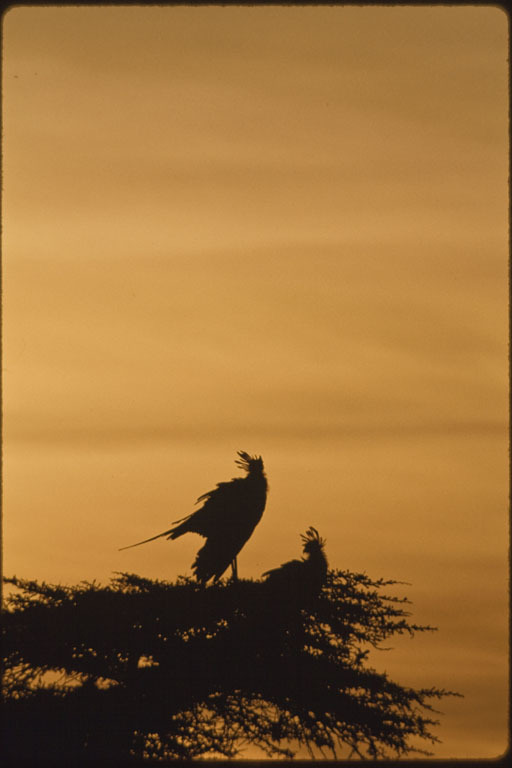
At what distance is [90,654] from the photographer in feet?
41.0

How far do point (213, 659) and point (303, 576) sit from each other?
1307 millimetres

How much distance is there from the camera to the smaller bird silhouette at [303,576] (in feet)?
41.7

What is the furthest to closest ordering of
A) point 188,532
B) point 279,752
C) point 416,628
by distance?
1. point 188,532
2. point 416,628
3. point 279,752

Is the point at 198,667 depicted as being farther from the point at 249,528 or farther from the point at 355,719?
the point at 249,528

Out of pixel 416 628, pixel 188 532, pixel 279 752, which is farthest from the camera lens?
pixel 188 532

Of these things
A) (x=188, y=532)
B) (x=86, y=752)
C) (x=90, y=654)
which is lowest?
(x=86, y=752)

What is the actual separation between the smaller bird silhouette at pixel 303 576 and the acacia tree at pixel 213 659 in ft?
0.22

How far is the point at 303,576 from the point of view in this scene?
1298cm

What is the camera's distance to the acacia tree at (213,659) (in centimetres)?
1226

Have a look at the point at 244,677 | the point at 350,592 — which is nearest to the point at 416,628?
the point at 350,592

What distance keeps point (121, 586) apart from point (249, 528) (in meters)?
2.36

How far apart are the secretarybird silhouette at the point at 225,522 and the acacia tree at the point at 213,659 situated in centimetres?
138

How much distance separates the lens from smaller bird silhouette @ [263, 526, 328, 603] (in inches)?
500

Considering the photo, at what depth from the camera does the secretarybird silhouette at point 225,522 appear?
46.6ft
